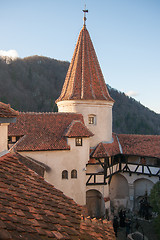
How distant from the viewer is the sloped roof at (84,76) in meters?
18.3

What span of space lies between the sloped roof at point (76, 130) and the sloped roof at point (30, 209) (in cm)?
1053

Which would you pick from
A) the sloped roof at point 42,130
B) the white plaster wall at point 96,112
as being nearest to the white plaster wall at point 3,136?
the sloped roof at point 42,130

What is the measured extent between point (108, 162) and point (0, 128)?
45.6 ft

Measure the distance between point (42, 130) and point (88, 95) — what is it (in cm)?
488

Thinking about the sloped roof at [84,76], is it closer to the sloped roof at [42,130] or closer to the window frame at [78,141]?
the sloped roof at [42,130]

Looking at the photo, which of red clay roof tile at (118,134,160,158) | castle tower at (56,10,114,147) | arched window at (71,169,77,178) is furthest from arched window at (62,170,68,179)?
red clay roof tile at (118,134,160,158)

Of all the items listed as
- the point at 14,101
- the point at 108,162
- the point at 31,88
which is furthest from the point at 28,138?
the point at 31,88

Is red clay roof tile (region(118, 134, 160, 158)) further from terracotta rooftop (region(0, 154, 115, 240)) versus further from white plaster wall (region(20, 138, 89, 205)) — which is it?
terracotta rooftop (region(0, 154, 115, 240))

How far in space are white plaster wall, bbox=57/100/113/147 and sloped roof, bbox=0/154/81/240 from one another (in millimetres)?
13417

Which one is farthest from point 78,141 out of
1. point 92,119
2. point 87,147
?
point 92,119

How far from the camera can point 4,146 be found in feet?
17.5

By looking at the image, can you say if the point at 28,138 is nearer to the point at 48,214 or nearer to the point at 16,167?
the point at 16,167

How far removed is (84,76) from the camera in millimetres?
18750

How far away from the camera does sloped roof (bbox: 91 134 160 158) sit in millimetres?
17500
